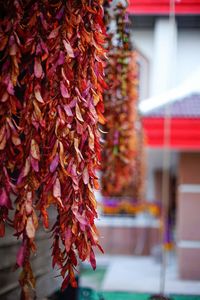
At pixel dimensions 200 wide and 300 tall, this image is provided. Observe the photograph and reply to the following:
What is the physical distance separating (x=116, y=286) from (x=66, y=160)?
19.8 feet

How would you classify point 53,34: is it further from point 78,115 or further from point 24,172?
point 24,172

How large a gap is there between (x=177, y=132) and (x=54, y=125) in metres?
4.68

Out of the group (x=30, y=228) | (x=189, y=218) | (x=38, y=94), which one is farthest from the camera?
(x=189, y=218)

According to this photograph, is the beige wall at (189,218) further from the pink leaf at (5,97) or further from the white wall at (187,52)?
the pink leaf at (5,97)

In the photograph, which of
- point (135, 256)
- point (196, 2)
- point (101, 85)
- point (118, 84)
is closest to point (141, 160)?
point (135, 256)

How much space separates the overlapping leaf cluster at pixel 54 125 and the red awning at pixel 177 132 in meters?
4.44

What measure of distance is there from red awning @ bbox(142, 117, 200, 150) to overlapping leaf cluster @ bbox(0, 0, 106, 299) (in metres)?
4.44

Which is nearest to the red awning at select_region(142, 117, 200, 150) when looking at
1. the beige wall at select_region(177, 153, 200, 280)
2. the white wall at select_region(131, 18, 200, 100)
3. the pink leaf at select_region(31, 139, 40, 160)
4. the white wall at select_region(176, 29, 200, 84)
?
the beige wall at select_region(177, 153, 200, 280)

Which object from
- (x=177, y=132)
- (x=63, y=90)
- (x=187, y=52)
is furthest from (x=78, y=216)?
(x=187, y=52)

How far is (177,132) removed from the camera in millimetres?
6621

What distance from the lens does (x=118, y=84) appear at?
→ 4.75 metres

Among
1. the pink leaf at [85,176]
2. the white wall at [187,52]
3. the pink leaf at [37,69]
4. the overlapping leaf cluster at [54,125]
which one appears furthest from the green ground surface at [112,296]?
the white wall at [187,52]

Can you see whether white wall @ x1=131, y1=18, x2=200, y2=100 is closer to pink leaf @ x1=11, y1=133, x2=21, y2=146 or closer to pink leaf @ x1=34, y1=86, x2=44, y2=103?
pink leaf @ x1=34, y1=86, x2=44, y2=103

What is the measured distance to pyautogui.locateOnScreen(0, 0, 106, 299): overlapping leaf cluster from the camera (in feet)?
6.54
